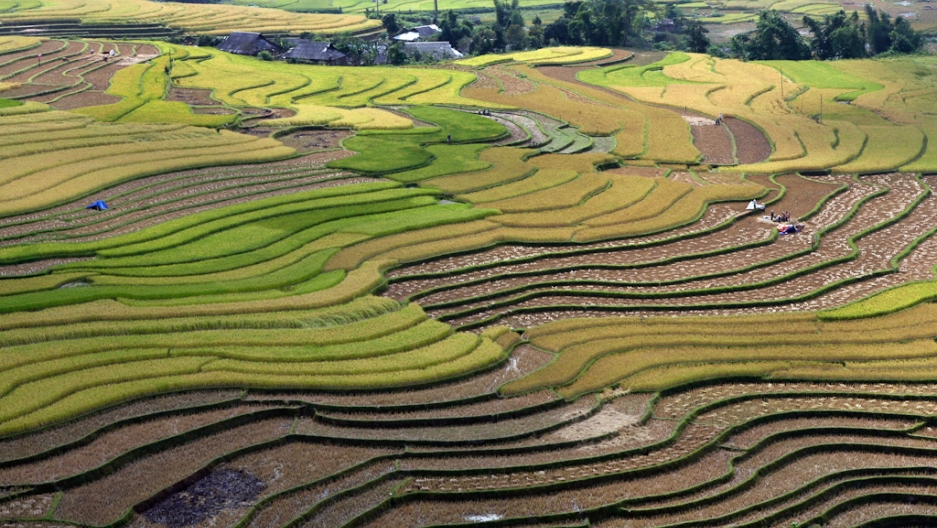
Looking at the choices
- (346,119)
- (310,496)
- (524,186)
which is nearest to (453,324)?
(310,496)

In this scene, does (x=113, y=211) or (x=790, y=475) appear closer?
(x=790, y=475)

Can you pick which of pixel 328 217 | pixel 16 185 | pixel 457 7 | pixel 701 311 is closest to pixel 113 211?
pixel 16 185

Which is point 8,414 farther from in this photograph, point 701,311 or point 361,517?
point 701,311

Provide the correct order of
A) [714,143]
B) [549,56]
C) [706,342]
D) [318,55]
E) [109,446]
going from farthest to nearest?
[549,56], [318,55], [714,143], [706,342], [109,446]

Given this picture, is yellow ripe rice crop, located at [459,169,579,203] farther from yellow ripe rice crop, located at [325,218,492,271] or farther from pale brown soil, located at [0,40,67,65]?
pale brown soil, located at [0,40,67,65]

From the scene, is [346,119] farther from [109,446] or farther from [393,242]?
[109,446]

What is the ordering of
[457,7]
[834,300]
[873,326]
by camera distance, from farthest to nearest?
[457,7] < [834,300] < [873,326]
